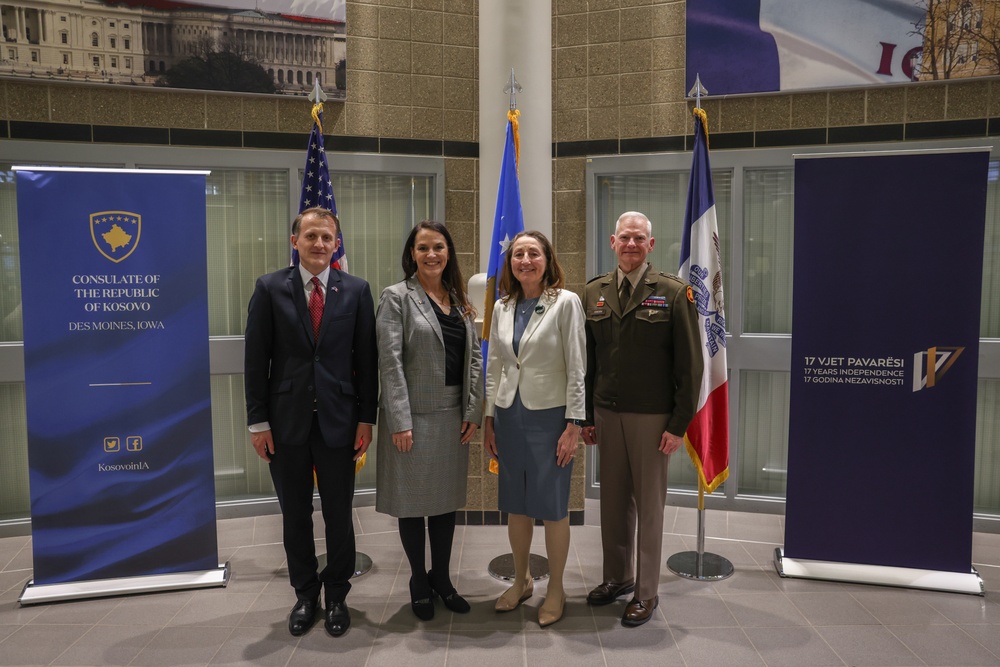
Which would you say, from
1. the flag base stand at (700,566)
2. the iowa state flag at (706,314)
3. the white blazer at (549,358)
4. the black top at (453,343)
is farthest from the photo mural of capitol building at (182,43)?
the flag base stand at (700,566)

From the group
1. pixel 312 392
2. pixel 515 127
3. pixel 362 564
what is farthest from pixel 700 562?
pixel 515 127

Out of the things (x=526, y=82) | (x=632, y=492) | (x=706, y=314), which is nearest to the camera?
(x=632, y=492)

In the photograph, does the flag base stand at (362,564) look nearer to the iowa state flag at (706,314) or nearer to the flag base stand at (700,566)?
the flag base stand at (700,566)

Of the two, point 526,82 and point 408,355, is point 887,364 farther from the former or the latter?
point 526,82

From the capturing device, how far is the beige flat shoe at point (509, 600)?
3.17 metres

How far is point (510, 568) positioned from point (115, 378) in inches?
86.9

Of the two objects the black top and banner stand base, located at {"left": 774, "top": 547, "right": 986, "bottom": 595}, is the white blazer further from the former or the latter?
banner stand base, located at {"left": 774, "top": 547, "right": 986, "bottom": 595}

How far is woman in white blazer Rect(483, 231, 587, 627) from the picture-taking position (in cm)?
293

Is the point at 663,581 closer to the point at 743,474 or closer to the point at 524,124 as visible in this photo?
the point at 743,474

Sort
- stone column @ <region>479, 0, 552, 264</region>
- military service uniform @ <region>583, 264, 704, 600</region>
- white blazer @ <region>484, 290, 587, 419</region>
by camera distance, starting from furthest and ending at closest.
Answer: stone column @ <region>479, 0, 552, 264</region> → military service uniform @ <region>583, 264, 704, 600</region> → white blazer @ <region>484, 290, 587, 419</region>

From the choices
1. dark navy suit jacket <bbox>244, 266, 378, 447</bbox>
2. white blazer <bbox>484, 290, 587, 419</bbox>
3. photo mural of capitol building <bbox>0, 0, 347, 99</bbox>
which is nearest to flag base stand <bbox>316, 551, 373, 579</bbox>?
dark navy suit jacket <bbox>244, 266, 378, 447</bbox>

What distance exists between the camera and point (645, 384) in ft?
10.0

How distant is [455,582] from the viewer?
140 inches

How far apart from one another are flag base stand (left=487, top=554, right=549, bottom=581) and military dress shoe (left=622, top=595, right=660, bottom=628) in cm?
59
